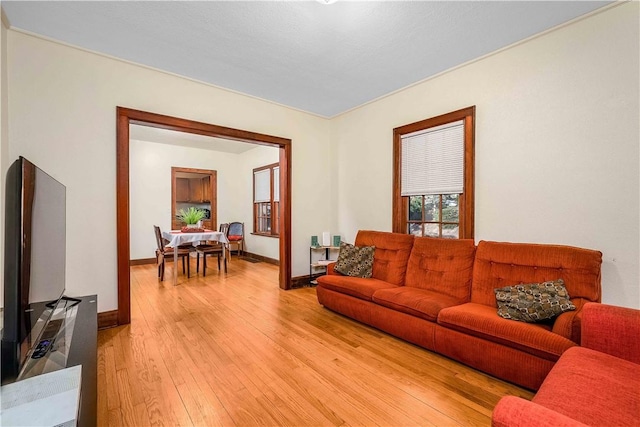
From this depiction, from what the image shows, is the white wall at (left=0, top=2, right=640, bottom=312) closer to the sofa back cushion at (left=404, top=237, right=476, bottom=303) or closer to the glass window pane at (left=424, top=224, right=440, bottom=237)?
the sofa back cushion at (left=404, top=237, right=476, bottom=303)

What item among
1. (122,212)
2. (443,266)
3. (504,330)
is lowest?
(504,330)

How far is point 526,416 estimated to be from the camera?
93cm

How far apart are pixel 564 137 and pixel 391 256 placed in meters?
1.97

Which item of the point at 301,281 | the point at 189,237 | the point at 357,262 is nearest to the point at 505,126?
the point at 357,262

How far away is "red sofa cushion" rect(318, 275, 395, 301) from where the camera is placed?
3.02 metres

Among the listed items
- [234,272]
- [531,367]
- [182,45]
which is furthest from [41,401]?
[234,272]

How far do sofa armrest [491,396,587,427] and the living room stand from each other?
4.31ft

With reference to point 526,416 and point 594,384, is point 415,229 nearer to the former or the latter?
point 594,384

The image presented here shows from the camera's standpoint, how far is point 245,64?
10.3 ft

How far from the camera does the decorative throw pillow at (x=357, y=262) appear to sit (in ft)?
11.4

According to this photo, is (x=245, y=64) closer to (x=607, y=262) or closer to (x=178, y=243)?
(x=178, y=243)

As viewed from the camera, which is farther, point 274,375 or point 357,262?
point 357,262

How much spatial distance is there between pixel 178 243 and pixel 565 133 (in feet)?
17.6

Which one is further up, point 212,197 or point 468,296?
point 212,197
